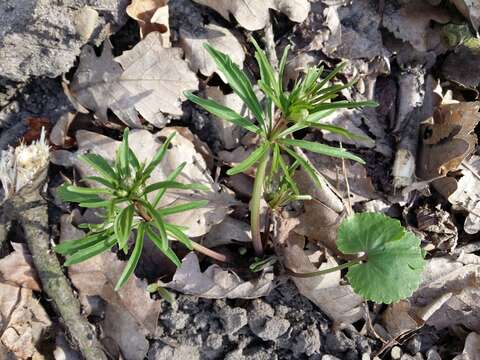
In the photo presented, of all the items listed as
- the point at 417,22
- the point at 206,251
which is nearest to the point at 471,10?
the point at 417,22

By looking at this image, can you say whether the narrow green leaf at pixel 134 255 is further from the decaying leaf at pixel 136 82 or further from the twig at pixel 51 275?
the decaying leaf at pixel 136 82

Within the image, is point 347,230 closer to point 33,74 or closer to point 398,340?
point 398,340

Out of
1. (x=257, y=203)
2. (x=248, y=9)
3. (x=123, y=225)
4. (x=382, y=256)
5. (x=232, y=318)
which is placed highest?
(x=248, y=9)

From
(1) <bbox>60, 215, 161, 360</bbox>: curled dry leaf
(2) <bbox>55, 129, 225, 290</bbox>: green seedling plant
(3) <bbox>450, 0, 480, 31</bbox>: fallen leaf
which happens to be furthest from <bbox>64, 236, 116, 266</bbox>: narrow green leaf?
(3) <bbox>450, 0, 480, 31</bbox>: fallen leaf

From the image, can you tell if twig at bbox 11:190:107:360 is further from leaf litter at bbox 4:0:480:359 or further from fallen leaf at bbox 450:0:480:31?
fallen leaf at bbox 450:0:480:31

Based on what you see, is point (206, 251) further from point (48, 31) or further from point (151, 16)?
point (48, 31)

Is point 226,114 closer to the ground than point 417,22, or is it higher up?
higher up

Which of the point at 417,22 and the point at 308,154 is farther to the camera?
the point at 417,22

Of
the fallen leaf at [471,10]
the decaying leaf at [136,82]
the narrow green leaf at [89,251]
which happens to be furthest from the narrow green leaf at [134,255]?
the fallen leaf at [471,10]
